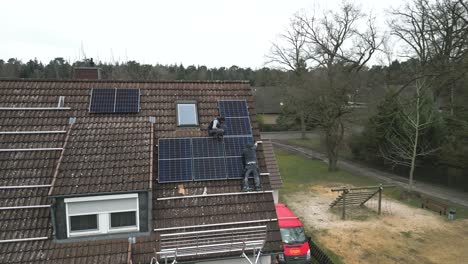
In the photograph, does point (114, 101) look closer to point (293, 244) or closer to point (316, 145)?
point (293, 244)

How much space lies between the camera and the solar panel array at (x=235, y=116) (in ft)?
35.4

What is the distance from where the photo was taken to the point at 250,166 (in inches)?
386

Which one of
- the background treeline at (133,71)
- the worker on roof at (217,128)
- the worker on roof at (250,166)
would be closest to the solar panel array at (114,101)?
the worker on roof at (217,128)

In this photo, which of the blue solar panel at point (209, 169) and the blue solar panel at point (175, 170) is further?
the blue solar panel at point (209, 169)

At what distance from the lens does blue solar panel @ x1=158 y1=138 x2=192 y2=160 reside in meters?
9.95

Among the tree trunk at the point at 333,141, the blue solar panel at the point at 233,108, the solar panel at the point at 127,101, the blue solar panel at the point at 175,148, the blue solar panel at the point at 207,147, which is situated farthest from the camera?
the tree trunk at the point at 333,141

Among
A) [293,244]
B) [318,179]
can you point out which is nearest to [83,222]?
[293,244]

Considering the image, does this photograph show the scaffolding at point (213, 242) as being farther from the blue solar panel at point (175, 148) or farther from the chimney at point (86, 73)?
the chimney at point (86, 73)

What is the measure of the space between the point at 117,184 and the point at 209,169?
2.65m

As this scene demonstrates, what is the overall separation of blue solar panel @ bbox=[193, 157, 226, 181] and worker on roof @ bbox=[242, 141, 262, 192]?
664 mm

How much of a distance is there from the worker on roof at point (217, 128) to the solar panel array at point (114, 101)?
251cm

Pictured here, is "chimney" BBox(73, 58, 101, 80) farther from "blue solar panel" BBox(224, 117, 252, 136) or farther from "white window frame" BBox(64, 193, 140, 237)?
"white window frame" BBox(64, 193, 140, 237)

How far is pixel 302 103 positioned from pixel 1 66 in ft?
228

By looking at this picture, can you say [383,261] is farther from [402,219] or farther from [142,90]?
[142,90]
